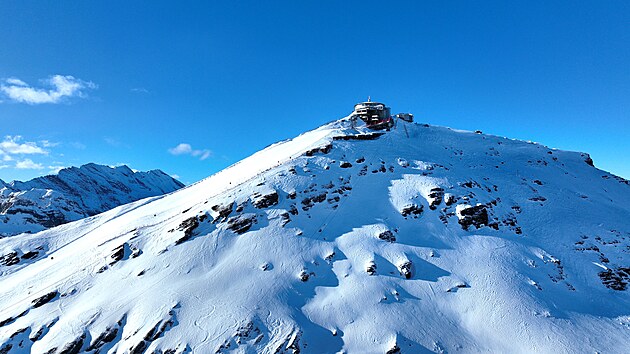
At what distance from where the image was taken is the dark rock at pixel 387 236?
2605 cm

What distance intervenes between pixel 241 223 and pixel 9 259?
29556 mm

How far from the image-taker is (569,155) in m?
44.4

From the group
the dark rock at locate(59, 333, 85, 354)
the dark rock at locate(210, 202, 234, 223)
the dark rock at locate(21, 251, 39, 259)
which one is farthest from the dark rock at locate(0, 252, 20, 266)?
the dark rock at locate(210, 202, 234, 223)

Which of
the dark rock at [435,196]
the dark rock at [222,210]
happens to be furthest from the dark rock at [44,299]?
the dark rock at [435,196]

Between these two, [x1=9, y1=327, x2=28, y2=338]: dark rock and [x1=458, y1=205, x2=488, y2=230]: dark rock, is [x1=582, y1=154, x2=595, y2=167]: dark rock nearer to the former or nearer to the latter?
[x1=458, y1=205, x2=488, y2=230]: dark rock

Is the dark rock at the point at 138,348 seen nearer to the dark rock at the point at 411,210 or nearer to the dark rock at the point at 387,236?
the dark rock at the point at 387,236

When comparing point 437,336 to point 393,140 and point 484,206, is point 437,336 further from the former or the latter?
point 393,140

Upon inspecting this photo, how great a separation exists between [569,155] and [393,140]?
25.6 m

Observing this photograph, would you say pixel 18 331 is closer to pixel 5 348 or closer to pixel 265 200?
pixel 5 348

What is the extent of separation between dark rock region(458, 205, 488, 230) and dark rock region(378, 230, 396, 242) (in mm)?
6652

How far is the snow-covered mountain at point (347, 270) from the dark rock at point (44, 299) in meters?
0.13

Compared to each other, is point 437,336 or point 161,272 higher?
point 161,272

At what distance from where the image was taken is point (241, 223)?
28203mm

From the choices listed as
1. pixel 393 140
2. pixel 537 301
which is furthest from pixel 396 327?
pixel 393 140
